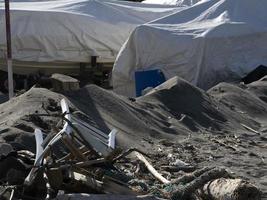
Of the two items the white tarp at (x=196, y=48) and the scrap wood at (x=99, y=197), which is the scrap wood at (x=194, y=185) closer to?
Answer: the scrap wood at (x=99, y=197)

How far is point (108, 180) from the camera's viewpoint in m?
6.87

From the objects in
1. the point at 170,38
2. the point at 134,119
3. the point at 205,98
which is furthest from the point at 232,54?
the point at 134,119

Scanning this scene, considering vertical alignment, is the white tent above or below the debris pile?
→ below

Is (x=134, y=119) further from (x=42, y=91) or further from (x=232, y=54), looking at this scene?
(x=232, y=54)

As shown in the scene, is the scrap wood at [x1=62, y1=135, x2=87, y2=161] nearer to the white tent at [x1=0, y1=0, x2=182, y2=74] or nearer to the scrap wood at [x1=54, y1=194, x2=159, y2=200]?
the scrap wood at [x1=54, y1=194, x2=159, y2=200]

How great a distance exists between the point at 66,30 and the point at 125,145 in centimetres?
1035

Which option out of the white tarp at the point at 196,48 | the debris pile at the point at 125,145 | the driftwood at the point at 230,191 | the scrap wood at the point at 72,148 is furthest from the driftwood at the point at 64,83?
the driftwood at the point at 230,191

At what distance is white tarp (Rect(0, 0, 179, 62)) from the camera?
63.4 ft

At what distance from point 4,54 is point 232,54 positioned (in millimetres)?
6367

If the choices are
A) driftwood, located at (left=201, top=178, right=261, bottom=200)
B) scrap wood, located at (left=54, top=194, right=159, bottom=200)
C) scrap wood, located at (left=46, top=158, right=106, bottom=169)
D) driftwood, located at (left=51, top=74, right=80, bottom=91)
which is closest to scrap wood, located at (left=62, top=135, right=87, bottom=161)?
scrap wood, located at (left=46, top=158, right=106, bottom=169)

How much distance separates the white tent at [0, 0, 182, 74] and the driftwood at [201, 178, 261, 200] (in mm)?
12837

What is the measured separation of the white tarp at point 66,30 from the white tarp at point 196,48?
237 cm

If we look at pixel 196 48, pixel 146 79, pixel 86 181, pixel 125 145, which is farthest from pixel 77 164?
pixel 196 48

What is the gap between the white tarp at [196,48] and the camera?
58.2 feet
